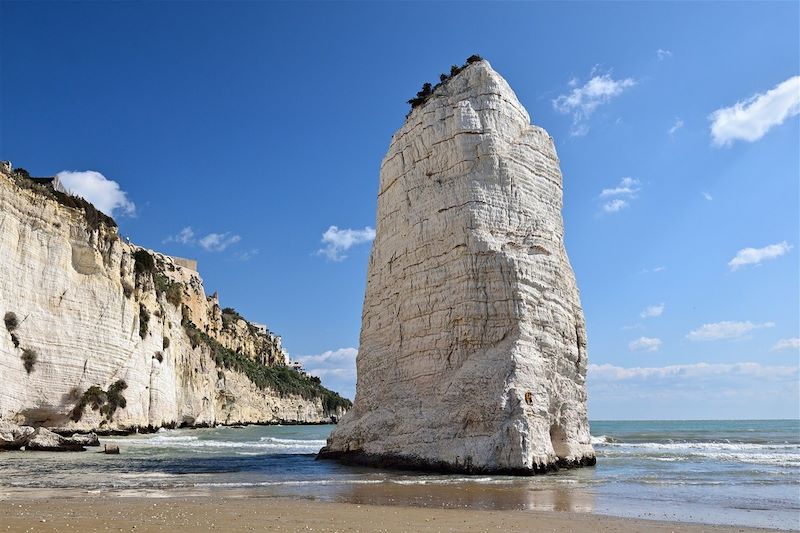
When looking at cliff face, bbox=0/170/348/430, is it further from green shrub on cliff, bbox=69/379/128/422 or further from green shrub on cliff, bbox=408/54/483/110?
green shrub on cliff, bbox=408/54/483/110

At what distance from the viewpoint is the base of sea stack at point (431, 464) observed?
573 inches

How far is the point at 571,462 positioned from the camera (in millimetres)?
16875

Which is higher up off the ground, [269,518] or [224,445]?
[269,518]

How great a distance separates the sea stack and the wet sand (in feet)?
19.1

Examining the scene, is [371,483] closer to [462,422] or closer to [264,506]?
[462,422]

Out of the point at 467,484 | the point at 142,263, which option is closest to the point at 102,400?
the point at 142,263

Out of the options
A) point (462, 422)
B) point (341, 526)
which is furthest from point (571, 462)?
point (341, 526)

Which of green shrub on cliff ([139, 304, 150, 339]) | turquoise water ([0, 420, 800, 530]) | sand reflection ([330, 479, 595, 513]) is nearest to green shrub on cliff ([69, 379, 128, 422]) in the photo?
green shrub on cliff ([139, 304, 150, 339])

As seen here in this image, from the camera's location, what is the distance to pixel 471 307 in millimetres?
16453

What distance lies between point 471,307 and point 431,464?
4056mm

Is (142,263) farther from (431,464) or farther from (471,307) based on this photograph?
(431,464)

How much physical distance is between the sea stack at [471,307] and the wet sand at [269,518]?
5.83 meters

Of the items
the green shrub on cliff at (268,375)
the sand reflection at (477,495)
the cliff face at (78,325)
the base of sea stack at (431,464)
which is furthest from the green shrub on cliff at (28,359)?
the green shrub on cliff at (268,375)

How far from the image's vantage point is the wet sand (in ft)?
24.8
